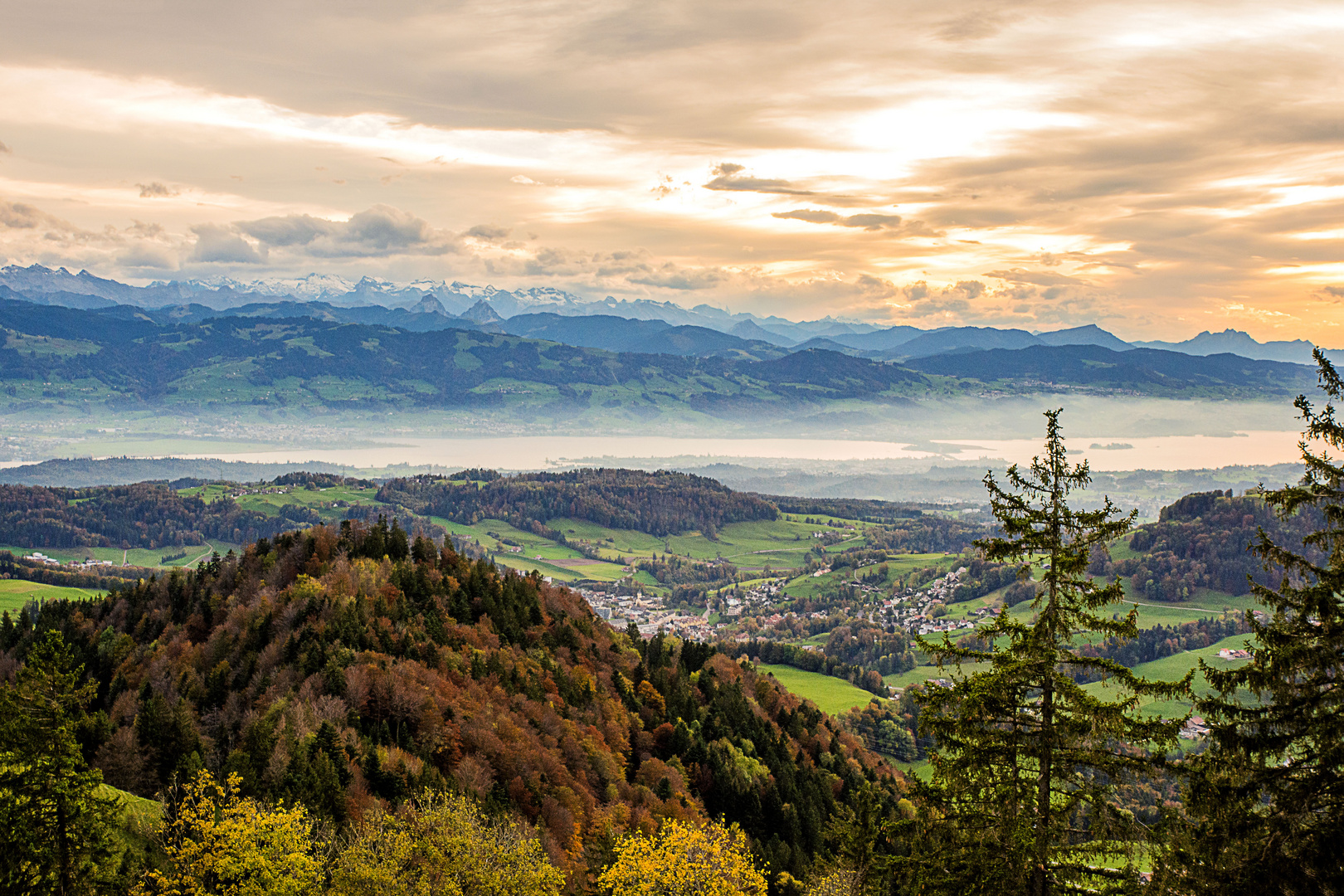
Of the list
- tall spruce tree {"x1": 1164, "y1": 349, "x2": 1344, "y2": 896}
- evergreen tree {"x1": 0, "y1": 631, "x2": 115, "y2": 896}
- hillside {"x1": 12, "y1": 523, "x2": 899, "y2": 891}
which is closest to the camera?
tall spruce tree {"x1": 1164, "y1": 349, "x2": 1344, "y2": 896}

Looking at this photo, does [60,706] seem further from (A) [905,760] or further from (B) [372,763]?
(A) [905,760]

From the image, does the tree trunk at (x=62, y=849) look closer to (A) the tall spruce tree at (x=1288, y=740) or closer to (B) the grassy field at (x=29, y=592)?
(A) the tall spruce tree at (x=1288, y=740)

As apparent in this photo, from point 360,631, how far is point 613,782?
2148 centimetres

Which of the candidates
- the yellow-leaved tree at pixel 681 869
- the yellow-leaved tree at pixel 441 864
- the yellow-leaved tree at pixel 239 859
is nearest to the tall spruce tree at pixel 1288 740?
the yellow-leaved tree at pixel 681 869

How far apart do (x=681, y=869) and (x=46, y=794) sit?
22470mm

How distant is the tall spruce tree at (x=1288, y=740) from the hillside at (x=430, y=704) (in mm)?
34123

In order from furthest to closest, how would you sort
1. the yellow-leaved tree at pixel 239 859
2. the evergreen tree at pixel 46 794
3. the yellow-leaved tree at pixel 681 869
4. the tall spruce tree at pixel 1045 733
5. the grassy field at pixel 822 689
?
the grassy field at pixel 822 689 → the yellow-leaved tree at pixel 681 869 → the yellow-leaved tree at pixel 239 859 → the evergreen tree at pixel 46 794 → the tall spruce tree at pixel 1045 733

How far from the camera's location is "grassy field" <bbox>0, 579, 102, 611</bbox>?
150 m

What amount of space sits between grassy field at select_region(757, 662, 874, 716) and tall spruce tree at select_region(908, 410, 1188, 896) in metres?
119

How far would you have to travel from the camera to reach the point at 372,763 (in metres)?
50.5

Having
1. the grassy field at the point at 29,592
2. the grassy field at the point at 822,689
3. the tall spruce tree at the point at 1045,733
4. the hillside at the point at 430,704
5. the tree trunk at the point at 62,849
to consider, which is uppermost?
the tall spruce tree at the point at 1045,733

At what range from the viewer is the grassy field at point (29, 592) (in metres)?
150

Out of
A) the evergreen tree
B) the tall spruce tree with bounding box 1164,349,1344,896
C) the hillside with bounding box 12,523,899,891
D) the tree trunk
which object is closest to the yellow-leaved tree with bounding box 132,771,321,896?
the tree trunk

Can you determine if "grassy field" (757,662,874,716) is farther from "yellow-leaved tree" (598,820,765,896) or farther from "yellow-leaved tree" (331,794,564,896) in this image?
"yellow-leaved tree" (331,794,564,896)
